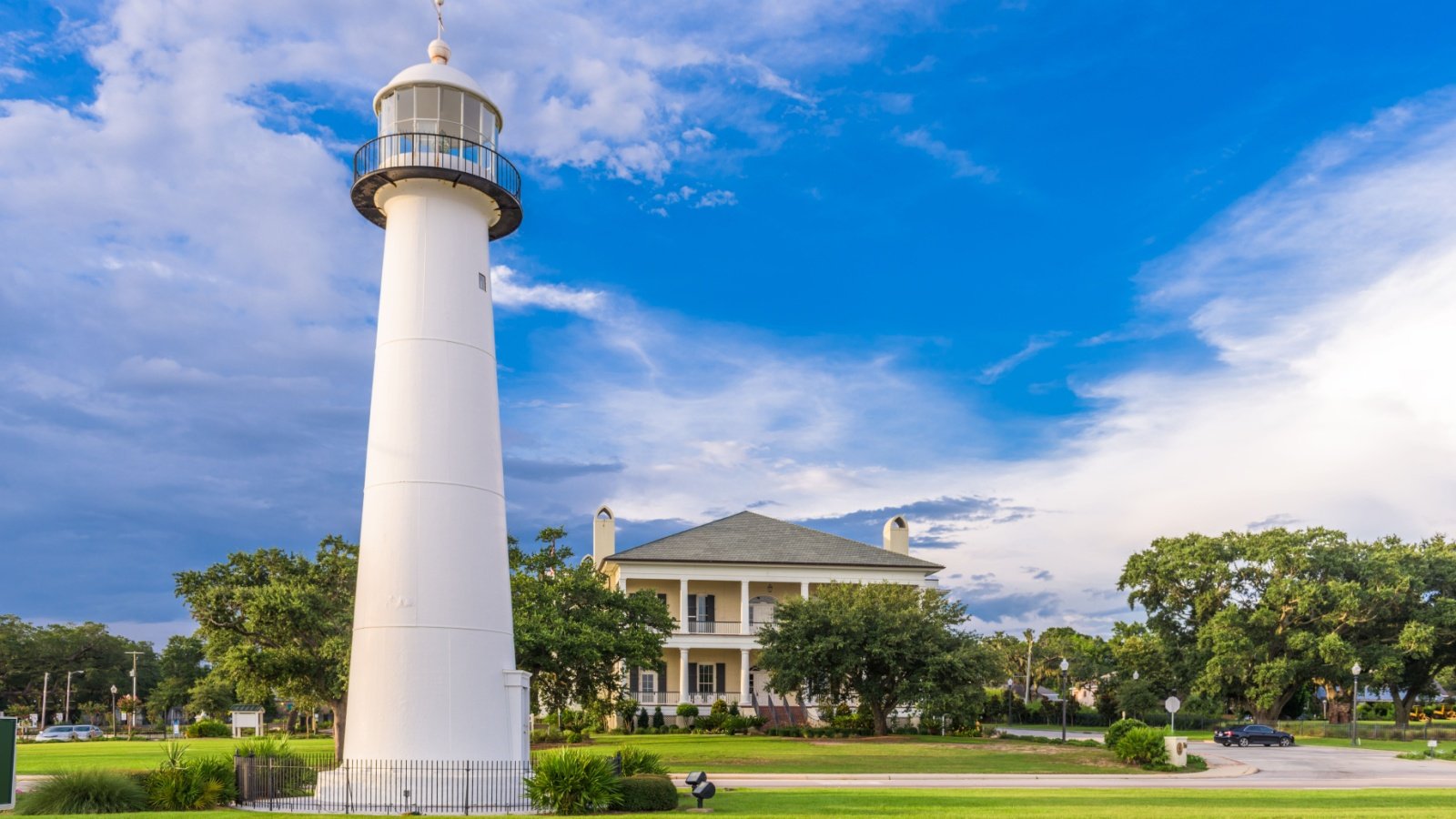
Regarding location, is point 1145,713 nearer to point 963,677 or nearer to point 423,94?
point 963,677

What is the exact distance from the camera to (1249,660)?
2351 inches

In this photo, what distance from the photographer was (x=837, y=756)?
117 ft

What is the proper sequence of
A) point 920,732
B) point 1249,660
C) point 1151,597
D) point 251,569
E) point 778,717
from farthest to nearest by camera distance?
point 1151,597
point 1249,660
point 778,717
point 920,732
point 251,569

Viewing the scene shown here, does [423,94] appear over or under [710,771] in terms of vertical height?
over

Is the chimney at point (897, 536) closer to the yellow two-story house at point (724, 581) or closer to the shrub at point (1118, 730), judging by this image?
the yellow two-story house at point (724, 581)

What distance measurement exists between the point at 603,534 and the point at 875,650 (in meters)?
22.4

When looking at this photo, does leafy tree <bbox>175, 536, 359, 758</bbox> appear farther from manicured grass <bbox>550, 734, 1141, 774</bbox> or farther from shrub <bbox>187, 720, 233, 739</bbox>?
shrub <bbox>187, 720, 233, 739</bbox>

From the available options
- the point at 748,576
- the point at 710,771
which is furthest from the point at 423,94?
the point at 748,576

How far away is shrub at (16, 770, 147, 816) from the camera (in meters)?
17.7

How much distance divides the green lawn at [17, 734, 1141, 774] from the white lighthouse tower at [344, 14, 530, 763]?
30.9 feet

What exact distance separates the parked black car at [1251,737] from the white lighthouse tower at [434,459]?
38757 millimetres

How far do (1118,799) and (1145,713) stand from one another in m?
47.2

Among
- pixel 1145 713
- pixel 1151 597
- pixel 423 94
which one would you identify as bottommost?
pixel 1145 713

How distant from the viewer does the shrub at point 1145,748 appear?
33969mm
